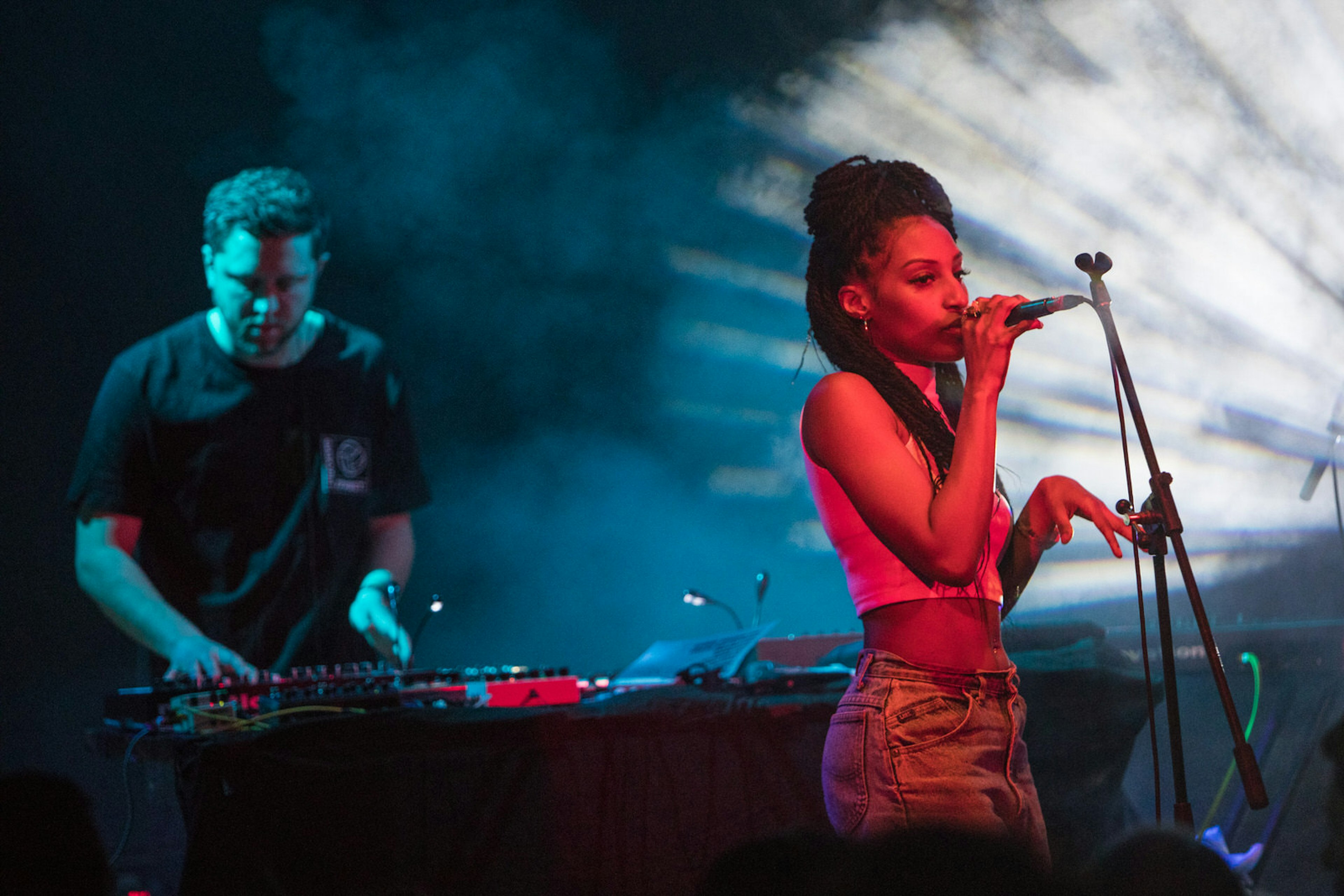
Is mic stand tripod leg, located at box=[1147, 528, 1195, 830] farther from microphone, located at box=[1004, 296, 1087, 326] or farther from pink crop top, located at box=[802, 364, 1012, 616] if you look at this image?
microphone, located at box=[1004, 296, 1087, 326]

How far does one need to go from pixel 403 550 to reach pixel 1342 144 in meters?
4.29

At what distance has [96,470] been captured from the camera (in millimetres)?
3354

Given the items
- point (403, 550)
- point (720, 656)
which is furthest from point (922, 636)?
point (403, 550)

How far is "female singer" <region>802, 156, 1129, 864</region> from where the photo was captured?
1.40 meters

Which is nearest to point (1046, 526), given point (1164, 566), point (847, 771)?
point (1164, 566)

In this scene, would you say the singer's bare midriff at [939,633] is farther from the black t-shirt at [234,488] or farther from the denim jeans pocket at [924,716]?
the black t-shirt at [234,488]

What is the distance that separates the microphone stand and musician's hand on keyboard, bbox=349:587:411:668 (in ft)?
7.54

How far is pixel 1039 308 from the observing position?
56.1 inches

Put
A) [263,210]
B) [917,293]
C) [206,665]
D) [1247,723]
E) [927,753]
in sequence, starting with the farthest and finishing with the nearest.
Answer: [1247,723] < [263,210] < [206,665] < [917,293] < [927,753]

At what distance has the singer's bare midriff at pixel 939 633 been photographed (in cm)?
147

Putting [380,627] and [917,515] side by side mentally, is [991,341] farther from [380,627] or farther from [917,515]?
[380,627]

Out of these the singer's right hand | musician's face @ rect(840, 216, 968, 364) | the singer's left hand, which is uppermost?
musician's face @ rect(840, 216, 968, 364)

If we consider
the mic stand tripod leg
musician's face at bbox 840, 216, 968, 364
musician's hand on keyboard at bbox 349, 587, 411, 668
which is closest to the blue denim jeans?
the mic stand tripod leg

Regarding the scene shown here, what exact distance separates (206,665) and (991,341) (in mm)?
2227
